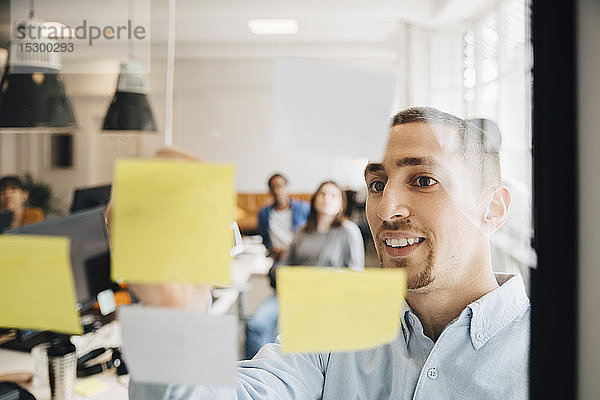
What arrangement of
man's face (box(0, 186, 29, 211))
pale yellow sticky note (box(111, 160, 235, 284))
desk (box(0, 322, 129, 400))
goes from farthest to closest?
desk (box(0, 322, 129, 400)) < man's face (box(0, 186, 29, 211)) < pale yellow sticky note (box(111, 160, 235, 284))

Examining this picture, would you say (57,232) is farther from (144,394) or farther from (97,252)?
(144,394)

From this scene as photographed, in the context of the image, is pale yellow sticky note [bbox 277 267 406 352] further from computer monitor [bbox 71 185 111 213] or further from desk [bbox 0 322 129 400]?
desk [bbox 0 322 129 400]

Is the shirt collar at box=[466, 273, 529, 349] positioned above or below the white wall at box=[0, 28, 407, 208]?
below

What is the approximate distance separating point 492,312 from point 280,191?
0.32 meters

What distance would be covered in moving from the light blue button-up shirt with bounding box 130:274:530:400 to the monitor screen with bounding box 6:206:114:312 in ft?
0.58

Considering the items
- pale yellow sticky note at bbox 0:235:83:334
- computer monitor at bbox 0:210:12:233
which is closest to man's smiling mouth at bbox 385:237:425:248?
pale yellow sticky note at bbox 0:235:83:334

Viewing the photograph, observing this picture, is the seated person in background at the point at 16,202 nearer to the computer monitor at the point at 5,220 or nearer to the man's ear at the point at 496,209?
the computer monitor at the point at 5,220

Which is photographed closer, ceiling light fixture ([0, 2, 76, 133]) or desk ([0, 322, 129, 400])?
ceiling light fixture ([0, 2, 76, 133])

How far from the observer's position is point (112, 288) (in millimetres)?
531

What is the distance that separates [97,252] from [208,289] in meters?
0.13

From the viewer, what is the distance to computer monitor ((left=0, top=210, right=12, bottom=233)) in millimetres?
546

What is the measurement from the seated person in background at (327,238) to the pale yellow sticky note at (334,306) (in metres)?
0.04

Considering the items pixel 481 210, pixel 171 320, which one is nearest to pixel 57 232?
pixel 171 320

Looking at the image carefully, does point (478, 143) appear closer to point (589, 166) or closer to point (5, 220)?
point (589, 166)
